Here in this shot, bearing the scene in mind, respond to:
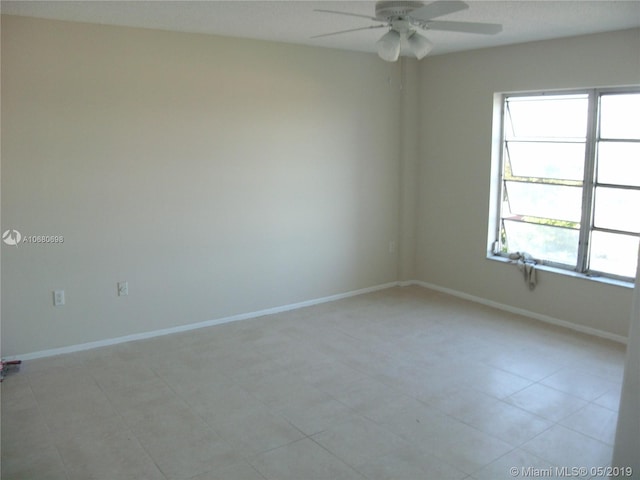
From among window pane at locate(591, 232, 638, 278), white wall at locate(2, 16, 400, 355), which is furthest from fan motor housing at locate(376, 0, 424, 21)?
window pane at locate(591, 232, 638, 278)

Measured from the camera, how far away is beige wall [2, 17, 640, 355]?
4.22 metres

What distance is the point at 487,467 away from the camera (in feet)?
9.61

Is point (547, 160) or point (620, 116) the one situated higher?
point (620, 116)

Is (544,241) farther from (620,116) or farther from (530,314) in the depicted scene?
(620,116)

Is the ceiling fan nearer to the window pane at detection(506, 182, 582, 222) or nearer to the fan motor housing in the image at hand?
the fan motor housing

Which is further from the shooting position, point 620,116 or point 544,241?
point 544,241

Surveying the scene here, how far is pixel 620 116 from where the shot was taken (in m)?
4.70

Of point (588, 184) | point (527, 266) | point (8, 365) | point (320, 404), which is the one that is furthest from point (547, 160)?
point (8, 365)

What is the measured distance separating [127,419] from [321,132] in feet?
10.9

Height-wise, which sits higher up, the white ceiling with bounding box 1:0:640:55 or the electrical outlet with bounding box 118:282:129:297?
the white ceiling with bounding box 1:0:640:55

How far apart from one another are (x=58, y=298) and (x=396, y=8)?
3.33 m

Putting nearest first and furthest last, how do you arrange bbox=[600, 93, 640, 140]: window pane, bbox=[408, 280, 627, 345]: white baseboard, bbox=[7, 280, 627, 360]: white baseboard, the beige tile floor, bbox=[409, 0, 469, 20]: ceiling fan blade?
bbox=[409, 0, 469, 20]: ceiling fan blade < the beige tile floor < bbox=[7, 280, 627, 360]: white baseboard < bbox=[600, 93, 640, 140]: window pane < bbox=[408, 280, 627, 345]: white baseboard

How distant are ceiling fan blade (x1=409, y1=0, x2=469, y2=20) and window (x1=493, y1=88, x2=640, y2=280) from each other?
2.55m

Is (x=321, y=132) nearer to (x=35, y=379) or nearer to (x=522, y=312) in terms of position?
(x=522, y=312)
